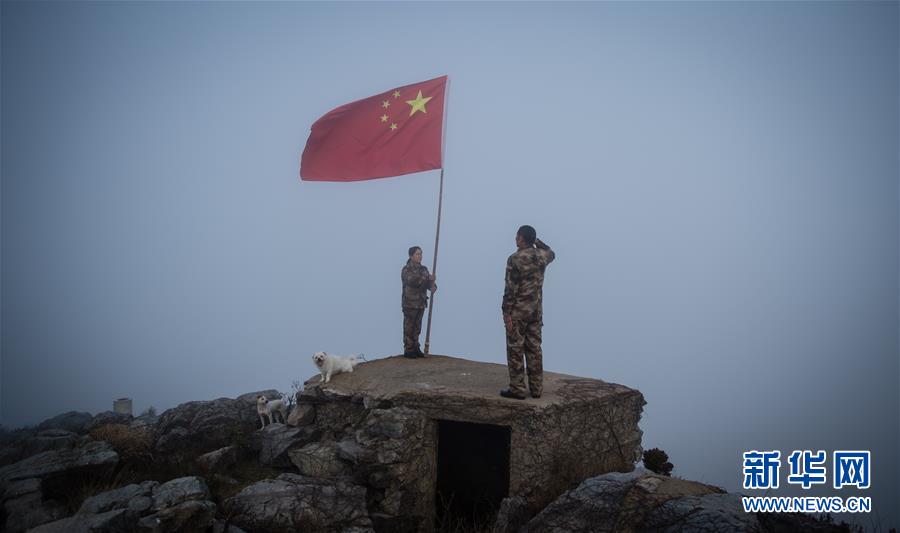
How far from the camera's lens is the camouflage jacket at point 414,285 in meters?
12.3

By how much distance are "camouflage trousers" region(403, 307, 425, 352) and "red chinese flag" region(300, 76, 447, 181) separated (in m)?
3.43

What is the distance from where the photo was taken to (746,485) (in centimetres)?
683

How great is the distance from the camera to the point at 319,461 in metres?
8.95

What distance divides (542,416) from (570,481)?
1248 mm

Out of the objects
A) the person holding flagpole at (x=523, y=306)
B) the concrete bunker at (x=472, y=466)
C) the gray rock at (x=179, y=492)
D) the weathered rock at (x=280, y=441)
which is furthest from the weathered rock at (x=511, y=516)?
the gray rock at (x=179, y=492)

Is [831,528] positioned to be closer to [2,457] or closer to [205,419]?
[205,419]

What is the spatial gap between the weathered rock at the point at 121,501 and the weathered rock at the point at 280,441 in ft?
8.10

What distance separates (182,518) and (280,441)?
9.61ft

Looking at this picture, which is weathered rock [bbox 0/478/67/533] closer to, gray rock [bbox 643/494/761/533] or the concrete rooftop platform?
the concrete rooftop platform

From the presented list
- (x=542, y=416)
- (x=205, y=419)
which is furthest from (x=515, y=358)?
(x=205, y=419)

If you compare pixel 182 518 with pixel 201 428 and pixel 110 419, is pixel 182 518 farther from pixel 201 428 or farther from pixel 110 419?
pixel 110 419

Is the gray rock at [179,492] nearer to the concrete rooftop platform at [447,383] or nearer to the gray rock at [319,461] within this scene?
the gray rock at [319,461]

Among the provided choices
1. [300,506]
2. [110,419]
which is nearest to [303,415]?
[300,506]

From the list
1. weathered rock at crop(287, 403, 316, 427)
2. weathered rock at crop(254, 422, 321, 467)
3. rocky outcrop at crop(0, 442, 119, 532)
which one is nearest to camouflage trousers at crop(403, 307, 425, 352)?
weathered rock at crop(287, 403, 316, 427)
